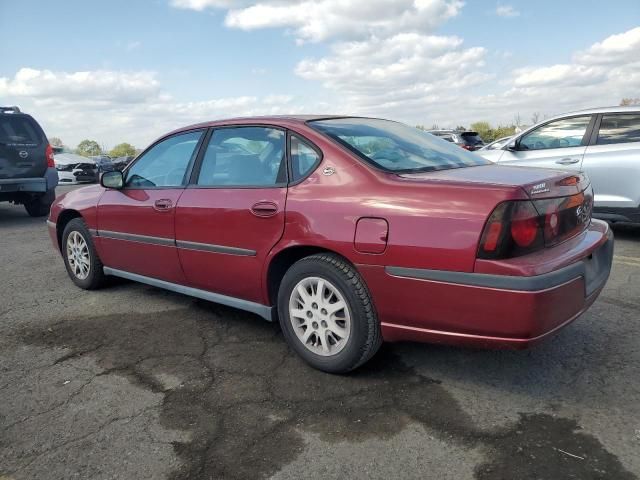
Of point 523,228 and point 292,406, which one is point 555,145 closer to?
point 523,228

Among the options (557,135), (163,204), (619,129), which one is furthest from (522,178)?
(557,135)

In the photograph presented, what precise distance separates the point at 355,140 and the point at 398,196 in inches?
25.9

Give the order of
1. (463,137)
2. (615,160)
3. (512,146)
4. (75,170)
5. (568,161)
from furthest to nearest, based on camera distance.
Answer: (463,137) < (75,170) < (512,146) < (568,161) < (615,160)

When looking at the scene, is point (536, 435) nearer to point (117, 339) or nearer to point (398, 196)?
point (398, 196)

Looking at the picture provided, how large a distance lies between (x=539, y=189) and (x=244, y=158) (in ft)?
5.94

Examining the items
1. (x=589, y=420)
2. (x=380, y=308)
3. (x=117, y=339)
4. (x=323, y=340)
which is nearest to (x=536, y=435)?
(x=589, y=420)

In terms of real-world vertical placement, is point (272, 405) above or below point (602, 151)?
below

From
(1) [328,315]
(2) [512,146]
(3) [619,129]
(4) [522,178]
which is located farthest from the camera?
(2) [512,146]

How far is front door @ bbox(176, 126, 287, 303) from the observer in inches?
126

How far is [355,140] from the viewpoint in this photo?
3189mm

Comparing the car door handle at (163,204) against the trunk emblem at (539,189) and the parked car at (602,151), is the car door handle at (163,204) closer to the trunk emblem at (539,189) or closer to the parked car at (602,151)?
the trunk emblem at (539,189)

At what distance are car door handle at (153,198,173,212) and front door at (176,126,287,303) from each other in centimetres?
12

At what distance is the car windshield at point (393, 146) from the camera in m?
3.07

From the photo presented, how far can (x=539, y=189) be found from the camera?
8.39ft
